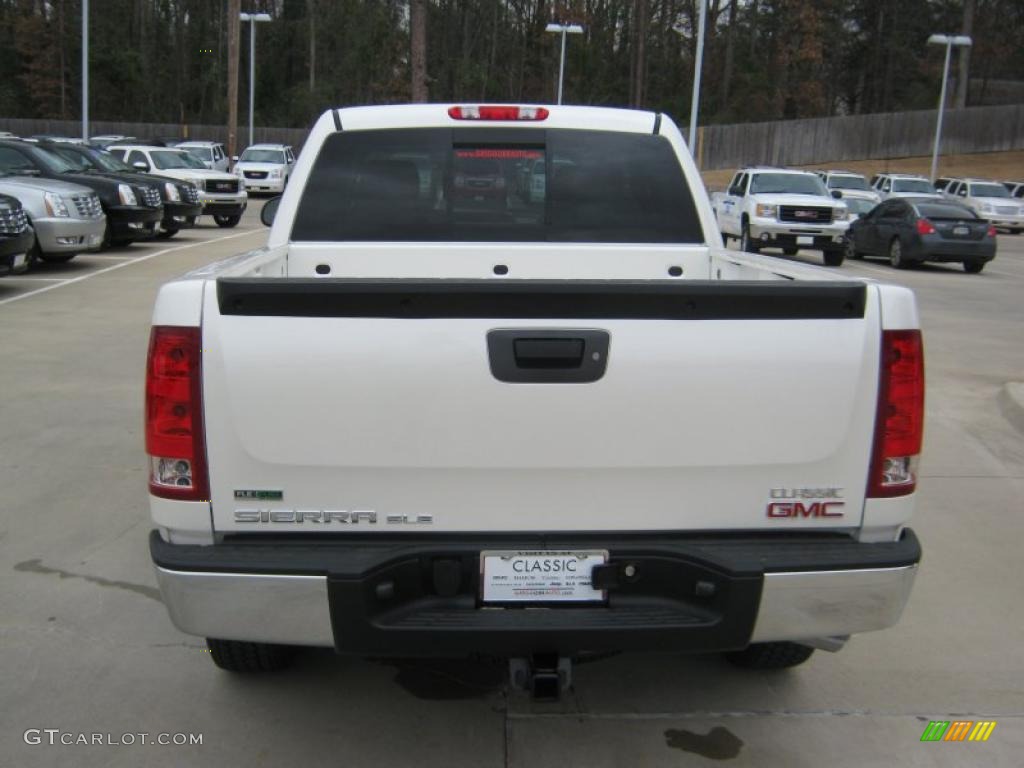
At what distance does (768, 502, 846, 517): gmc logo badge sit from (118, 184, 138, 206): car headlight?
17186mm

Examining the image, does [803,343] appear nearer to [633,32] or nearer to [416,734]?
[416,734]

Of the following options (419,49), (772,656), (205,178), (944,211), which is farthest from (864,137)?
(772,656)

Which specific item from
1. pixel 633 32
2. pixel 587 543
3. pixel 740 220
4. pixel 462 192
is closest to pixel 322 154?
pixel 462 192

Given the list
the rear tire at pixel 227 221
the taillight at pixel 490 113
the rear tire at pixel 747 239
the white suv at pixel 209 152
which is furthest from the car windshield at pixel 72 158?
the white suv at pixel 209 152

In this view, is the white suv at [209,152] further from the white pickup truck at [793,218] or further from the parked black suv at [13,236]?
the parked black suv at [13,236]

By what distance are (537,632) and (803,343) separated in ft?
3.56

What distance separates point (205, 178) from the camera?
84.9 feet

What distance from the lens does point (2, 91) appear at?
6988 cm

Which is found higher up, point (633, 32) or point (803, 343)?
point (633, 32)

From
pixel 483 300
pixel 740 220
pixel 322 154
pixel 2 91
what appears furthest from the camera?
pixel 2 91

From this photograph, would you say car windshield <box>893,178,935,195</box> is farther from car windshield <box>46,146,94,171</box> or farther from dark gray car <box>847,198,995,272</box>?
car windshield <box>46,146,94,171</box>

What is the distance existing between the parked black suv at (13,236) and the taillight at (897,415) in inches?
462

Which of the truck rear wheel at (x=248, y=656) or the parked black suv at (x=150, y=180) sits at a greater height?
the parked black suv at (x=150, y=180)

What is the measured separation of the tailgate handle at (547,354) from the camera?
2875 mm
